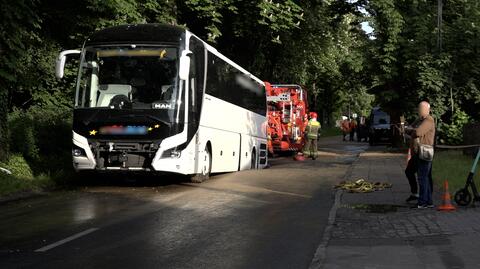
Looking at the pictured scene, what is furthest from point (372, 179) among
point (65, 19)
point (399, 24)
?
point (399, 24)

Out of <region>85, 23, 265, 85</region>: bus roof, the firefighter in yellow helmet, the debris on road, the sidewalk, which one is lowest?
the sidewalk

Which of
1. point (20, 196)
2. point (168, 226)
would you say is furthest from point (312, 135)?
point (168, 226)

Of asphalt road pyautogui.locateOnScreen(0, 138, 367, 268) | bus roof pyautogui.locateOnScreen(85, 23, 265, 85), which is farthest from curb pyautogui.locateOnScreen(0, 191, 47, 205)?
bus roof pyautogui.locateOnScreen(85, 23, 265, 85)

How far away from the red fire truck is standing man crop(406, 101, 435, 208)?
64.8ft

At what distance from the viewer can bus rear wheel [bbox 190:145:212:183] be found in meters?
16.0

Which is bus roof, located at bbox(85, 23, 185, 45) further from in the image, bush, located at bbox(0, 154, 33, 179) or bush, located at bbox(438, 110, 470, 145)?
bush, located at bbox(438, 110, 470, 145)

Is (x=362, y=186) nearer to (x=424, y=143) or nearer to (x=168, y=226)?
(x=424, y=143)

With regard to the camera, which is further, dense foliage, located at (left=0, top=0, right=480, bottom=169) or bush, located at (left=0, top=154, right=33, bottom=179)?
dense foliage, located at (left=0, top=0, right=480, bottom=169)

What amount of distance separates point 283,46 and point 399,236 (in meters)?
24.2

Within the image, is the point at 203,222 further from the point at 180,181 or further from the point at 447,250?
the point at 180,181

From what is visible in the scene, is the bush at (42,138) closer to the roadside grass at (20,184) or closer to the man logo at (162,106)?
the roadside grass at (20,184)

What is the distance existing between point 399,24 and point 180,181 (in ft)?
54.5

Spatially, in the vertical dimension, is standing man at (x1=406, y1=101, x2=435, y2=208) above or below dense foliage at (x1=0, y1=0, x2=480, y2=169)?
below

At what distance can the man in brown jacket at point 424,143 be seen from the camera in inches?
432
